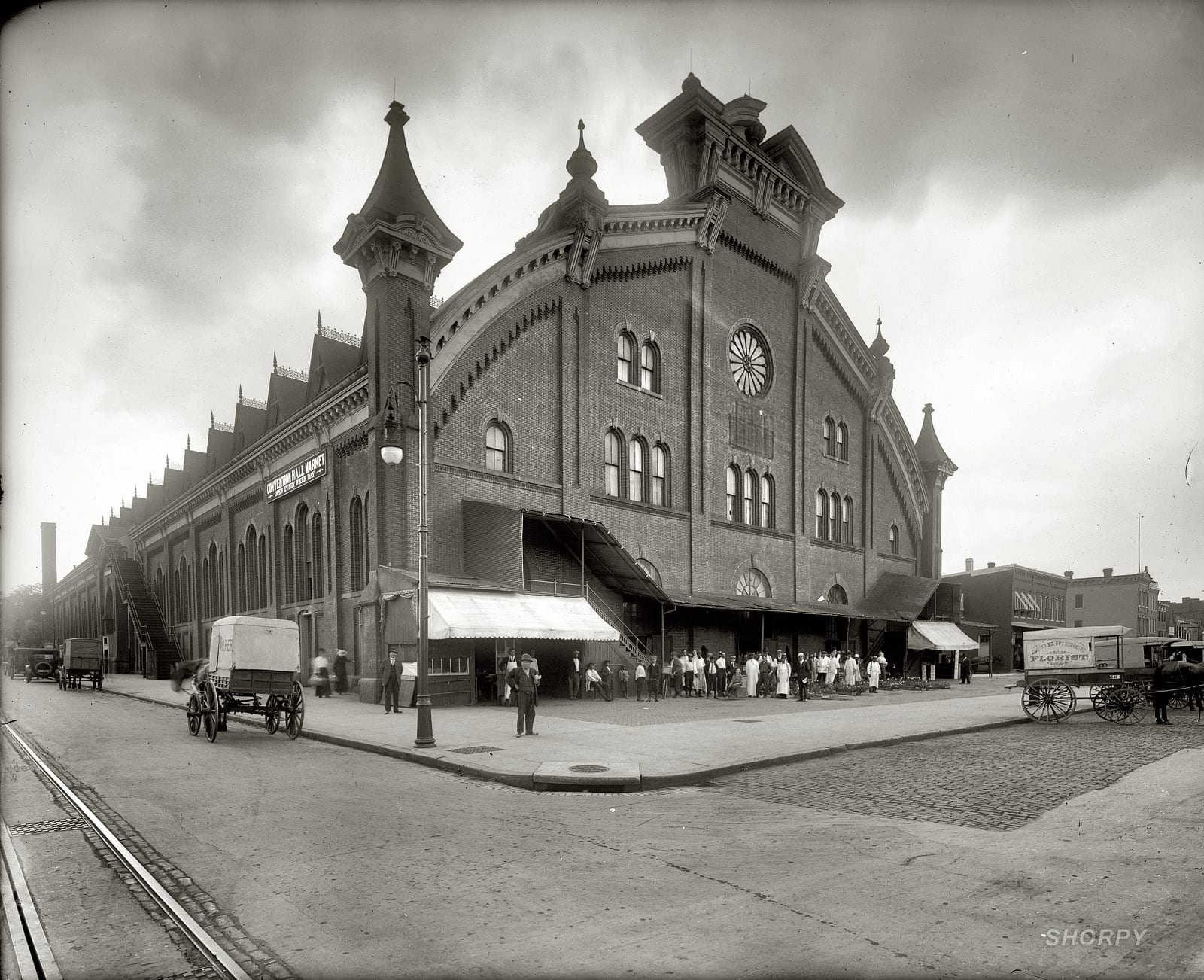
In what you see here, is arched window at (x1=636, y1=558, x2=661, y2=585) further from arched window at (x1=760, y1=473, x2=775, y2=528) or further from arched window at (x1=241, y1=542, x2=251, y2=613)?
arched window at (x1=241, y1=542, x2=251, y2=613)

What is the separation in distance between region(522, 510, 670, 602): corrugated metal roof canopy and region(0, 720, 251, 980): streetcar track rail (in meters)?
18.0

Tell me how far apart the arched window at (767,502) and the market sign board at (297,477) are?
18.6 meters

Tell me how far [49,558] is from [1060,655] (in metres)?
86.8

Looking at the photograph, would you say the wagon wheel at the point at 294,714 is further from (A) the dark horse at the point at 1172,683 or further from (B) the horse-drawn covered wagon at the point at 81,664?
(B) the horse-drawn covered wagon at the point at 81,664

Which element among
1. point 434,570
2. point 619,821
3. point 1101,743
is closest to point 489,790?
point 619,821

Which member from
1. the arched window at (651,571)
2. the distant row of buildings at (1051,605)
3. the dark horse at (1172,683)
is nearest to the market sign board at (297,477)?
the arched window at (651,571)

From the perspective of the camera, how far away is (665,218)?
32.8m

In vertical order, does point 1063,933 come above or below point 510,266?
below

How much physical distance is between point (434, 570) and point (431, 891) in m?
18.8

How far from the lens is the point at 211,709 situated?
16.3 metres

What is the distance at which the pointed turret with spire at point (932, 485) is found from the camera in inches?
1865

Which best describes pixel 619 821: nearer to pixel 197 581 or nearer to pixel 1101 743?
pixel 1101 743

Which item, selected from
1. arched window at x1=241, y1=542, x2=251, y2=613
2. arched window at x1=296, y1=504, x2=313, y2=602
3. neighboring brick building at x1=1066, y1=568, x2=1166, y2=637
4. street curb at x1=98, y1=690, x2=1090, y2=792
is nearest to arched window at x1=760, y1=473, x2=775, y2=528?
street curb at x1=98, y1=690, x2=1090, y2=792

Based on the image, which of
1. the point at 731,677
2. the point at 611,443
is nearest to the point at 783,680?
the point at 731,677
